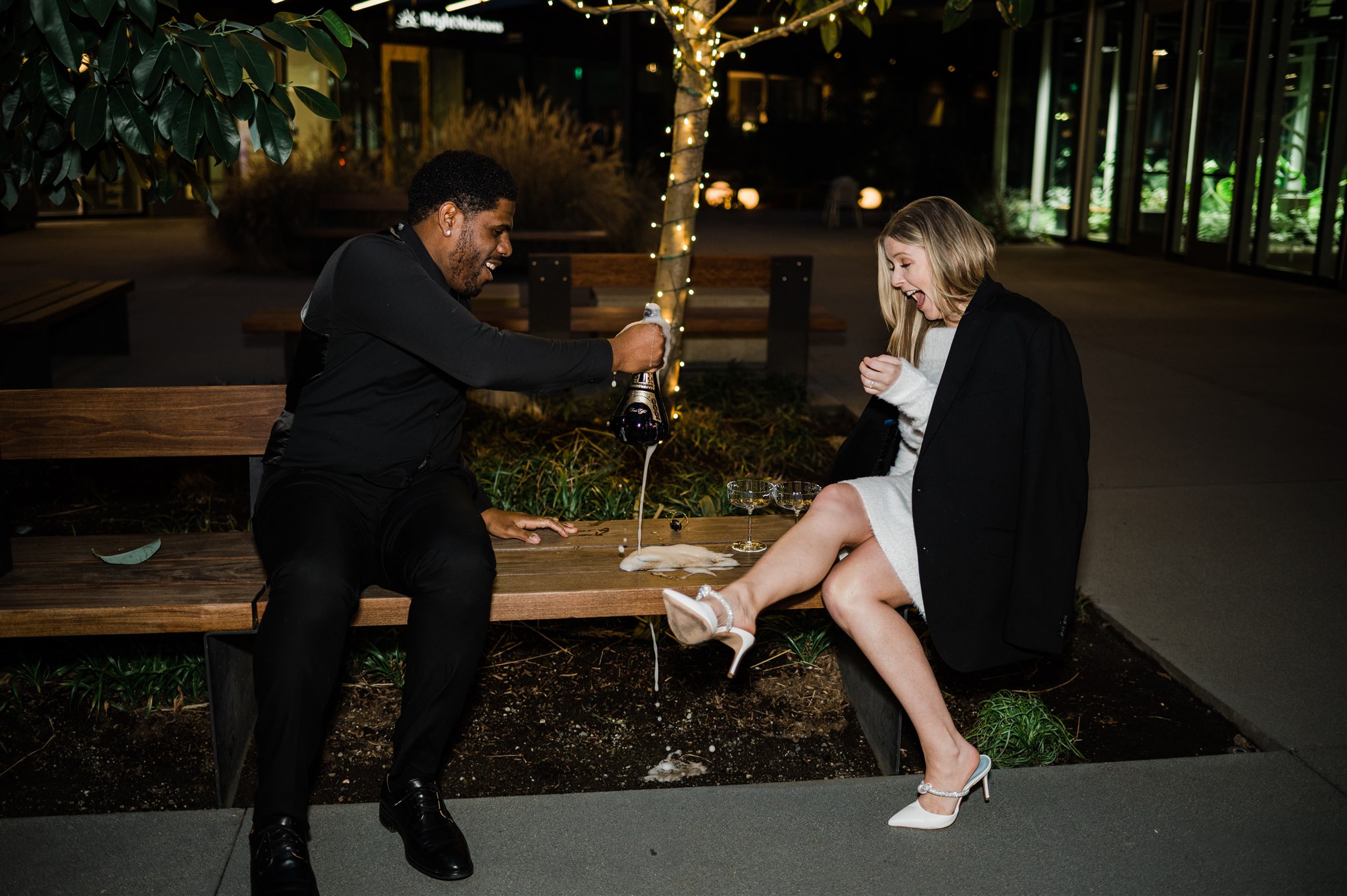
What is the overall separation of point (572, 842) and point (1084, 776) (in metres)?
1.32

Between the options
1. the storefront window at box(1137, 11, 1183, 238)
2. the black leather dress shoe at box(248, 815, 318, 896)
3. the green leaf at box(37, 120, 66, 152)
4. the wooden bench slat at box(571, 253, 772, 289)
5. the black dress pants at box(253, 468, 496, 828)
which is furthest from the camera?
the storefront window at box(1137, 11, 1183, 238)

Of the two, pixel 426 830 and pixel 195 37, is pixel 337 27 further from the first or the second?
pixel 426 830

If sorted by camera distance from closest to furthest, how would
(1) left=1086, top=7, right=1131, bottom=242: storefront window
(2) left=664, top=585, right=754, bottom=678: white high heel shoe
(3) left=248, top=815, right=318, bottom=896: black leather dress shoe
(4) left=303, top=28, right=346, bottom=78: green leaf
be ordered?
(3) left=248, top=815, right=318, bottom=896: black leather dress shoe
(2) left=664, top=585, right=754, bottom=678: white high heel shoe
(4) left=303, top=28, right=346, bottom=78: green leaf
(1) left=1086, top=7, right=1131, bottom=242: storefront window

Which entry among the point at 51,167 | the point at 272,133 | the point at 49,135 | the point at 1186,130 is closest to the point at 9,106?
the point at 49,135

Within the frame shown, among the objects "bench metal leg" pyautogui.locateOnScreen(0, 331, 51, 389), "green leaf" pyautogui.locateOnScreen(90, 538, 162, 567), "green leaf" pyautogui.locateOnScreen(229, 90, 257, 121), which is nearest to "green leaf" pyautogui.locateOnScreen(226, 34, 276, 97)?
"green leaf" pyautogui.locateOnScreen(229, 90, 257, 121)

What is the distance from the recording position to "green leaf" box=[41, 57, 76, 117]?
10.00 ft

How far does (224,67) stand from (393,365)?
0.81 m

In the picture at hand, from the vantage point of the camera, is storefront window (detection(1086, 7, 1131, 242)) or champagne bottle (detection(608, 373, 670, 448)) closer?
champagne bottle (detection(608, 373, 670, 448))

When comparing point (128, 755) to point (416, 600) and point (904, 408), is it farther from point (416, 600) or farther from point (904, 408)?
point (904, 408)

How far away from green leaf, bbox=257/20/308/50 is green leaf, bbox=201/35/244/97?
164 mm

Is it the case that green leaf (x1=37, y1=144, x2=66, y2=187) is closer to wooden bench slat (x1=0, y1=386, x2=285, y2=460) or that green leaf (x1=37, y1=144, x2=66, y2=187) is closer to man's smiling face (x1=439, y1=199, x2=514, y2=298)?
wooden bench slat (x1=0, y1=386, x2=285, y2=460)

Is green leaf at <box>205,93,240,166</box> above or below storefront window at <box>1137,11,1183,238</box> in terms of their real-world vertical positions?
below

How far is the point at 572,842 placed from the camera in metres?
2.78

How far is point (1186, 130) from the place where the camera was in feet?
49.9
